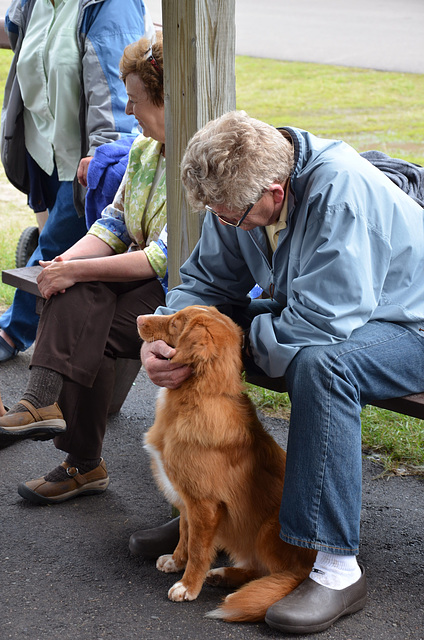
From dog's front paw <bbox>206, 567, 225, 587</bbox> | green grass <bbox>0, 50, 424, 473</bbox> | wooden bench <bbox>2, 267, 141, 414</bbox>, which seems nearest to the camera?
dog's front paw <bbox>206, 567, 225, 587</bbox>

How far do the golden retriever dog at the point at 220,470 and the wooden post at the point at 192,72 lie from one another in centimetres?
70

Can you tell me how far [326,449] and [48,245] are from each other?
9.20ft

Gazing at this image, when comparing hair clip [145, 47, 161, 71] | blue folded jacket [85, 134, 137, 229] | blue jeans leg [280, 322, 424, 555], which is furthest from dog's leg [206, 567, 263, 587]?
hair clip [145, 47, 161, 71]

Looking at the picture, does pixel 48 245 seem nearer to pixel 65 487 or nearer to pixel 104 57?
pixel 104 57

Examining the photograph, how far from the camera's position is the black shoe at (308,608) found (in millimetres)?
2221

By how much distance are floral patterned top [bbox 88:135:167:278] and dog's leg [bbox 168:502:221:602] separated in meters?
1.14

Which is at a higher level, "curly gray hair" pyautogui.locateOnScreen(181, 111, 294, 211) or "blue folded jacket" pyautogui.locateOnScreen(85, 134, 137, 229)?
"curly gray hair" pyautogui.locateOnScreen(181, 111, 294, 211)

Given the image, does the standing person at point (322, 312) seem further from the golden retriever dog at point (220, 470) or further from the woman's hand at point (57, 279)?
the woman's hand at point (57, 279)

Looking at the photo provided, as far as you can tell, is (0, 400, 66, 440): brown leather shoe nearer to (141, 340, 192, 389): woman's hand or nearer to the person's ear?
(141, 340, 192, 389): woman's hand

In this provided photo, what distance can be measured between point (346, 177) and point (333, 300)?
41 centimetres

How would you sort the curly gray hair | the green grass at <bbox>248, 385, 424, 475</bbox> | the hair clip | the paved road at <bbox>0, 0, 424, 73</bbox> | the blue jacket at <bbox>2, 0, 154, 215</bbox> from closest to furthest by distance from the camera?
the curly gray hair → the hair clip → the green grass at <bbox>248, 385, 424, 475</bbox> → the blue jacket at <bbox>2, 0, 154, 215</bbox> → the paved road at <bbox>0, 0, 424, 73</bbox>

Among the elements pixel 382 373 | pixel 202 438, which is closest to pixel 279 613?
pixel 202 438

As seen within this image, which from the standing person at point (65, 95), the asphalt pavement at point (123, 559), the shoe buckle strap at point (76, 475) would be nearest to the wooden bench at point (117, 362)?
the asphalt pavement at point (123, 559)

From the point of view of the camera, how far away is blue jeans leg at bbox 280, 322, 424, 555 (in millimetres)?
2219
